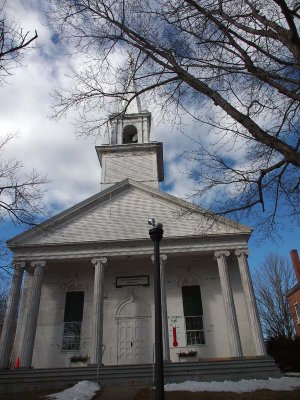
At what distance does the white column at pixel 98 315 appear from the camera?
1504cm

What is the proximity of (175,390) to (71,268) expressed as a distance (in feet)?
34.4

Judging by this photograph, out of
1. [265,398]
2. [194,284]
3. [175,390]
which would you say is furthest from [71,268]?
[265,398]

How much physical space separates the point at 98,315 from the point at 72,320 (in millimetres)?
Answer: 2869

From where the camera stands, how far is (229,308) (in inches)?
627

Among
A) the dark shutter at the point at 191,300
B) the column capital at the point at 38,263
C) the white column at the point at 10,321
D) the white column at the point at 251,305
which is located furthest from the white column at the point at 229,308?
the white column at the point at 10,321

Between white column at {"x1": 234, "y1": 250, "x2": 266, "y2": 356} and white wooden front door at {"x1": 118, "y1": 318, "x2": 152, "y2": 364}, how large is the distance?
16.5 feet

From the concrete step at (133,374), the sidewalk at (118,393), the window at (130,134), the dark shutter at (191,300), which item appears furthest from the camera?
the window at (130,134)

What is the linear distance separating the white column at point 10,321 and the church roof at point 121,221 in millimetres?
1903

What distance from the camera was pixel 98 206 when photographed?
774 inches

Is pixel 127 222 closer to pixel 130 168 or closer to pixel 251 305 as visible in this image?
pixel 130 168

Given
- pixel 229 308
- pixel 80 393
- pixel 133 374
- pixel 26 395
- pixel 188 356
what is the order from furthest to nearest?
pixel 188 356 < pixel 229 308 < pixel 133 374 < pixel 26 395 < pixel 80 393

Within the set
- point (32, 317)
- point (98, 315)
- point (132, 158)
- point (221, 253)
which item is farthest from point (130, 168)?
point (32, 317)

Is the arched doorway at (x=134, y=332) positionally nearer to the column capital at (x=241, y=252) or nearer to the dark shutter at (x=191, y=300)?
the dark shutter at (x=191, y=300)

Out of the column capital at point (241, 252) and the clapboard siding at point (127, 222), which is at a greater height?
the clapboard siding at point (127, 222)
